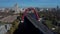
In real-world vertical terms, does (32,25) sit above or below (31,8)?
above

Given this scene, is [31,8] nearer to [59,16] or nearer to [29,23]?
[29,23]

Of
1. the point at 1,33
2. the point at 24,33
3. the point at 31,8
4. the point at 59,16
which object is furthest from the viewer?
the point at 59,16

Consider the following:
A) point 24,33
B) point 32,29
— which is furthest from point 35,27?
point 24,33

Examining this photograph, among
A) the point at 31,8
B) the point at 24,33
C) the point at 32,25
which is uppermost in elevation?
the point at 32,25

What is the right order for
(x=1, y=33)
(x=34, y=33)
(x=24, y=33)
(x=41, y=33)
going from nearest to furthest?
(x=41, y=33), (x=34, y=33), (x=24, y=33), (x=1, y=33)

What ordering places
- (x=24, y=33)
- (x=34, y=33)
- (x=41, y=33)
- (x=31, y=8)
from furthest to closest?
(x=31, y=8)
(x=24, y=33)
(x=34, y=33)
(x=41, y=33)

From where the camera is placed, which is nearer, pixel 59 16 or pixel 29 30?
pixel 29 30

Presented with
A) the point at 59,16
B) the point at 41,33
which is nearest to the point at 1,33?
the point at 41,33

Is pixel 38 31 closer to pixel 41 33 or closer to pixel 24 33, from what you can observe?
pixel 41 33

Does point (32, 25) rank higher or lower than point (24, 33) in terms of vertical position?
higher
